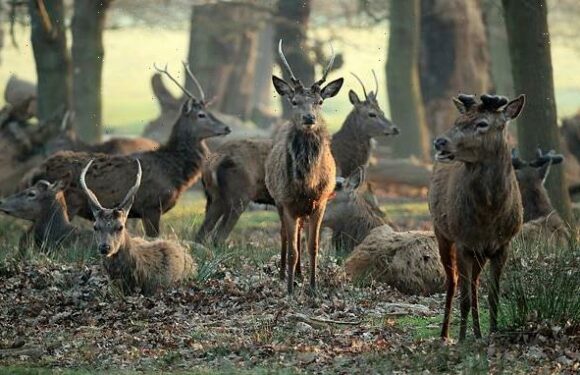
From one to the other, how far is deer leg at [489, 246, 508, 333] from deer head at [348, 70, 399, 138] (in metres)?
8.24

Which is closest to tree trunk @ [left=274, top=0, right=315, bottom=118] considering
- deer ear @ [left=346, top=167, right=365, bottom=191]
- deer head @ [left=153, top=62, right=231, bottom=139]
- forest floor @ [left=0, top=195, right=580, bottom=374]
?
deer head @ [left=153, top=62, right=231, bottom=139]

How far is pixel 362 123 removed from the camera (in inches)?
719

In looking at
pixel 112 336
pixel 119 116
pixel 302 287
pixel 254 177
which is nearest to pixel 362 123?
pixel 254 177

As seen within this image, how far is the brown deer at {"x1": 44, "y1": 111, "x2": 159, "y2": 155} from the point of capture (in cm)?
1995

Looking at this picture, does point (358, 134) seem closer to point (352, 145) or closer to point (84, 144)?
point (352, 145)

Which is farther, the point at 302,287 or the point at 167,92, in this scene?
the point at 167,92

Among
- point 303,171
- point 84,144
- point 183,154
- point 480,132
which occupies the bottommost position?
point 84,144

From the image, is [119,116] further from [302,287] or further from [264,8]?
[302,287]

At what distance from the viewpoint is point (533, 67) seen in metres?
16.4

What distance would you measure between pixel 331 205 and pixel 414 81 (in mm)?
15024

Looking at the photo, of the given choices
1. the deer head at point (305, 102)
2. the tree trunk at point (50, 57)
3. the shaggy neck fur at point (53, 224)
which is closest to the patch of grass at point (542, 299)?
the deer head at point (305, 102)

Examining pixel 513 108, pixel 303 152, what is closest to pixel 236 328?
pixel 303 152

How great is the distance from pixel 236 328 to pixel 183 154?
643cm

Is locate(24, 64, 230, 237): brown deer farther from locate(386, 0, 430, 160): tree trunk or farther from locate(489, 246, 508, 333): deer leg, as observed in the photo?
locate(386, 0, 430, 160): tree trunk
